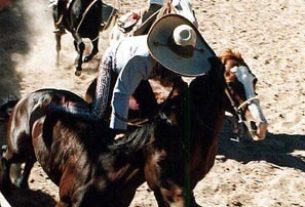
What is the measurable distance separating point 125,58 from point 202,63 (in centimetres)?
66

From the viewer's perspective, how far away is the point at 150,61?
455 cm

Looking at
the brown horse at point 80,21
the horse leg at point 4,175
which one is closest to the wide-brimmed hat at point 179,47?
the horse leg at point 4,175

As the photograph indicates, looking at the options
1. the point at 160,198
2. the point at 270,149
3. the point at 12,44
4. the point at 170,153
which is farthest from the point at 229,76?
the point at 12,44

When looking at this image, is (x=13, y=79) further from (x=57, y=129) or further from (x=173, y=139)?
(x=173, y=139)

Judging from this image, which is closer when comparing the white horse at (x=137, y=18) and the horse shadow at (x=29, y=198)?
the white horse at (x=137, y=18)

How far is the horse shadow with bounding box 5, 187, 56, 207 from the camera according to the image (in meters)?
5.72

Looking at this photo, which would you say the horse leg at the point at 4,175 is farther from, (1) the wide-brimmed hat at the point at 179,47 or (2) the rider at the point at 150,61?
(1) the wide-brimmed hat at the point at 179,47

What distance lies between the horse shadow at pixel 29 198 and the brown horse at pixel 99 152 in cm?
71

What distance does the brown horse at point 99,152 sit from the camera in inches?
169

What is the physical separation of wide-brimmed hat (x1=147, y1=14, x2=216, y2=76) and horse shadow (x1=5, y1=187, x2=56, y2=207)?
2.13m

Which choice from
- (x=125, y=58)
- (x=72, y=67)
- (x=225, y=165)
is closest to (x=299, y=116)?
(x=225, y=165)

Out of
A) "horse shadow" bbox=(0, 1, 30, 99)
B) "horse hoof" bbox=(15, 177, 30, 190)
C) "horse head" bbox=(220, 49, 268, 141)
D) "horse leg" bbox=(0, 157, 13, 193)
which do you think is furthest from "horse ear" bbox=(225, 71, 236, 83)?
"horse shadow" bbox=(0, 1, 30, 99)

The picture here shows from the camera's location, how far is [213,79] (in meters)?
4.17

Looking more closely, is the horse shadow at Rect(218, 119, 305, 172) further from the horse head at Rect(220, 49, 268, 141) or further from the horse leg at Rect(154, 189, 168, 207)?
the horse head at Rect(220, 49, 268, 141)
